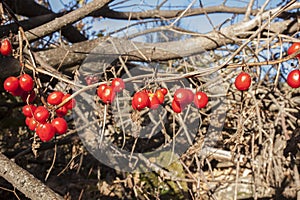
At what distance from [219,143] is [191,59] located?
2.15 feet

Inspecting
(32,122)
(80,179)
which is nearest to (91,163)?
(80,179)

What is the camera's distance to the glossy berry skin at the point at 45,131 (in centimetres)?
141

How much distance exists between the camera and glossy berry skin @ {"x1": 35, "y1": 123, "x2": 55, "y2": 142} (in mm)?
1414

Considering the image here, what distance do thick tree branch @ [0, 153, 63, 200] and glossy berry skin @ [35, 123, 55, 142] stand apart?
15 cm

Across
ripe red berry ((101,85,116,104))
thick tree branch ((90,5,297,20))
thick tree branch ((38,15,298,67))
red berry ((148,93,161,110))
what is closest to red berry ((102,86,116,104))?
ripe red berry ((101,85,116,104))

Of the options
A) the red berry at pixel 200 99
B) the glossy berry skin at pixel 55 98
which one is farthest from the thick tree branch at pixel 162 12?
the glossy berry skin at pixel 55 98

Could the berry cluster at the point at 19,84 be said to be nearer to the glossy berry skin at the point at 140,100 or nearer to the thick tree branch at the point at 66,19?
the glossy berry skin at the point at 140,100

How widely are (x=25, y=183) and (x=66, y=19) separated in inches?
39.6

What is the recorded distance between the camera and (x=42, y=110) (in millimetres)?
1402

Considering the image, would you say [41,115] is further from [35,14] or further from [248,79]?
[35,14]

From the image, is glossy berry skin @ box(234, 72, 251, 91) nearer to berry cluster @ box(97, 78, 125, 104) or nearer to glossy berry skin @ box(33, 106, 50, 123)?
berry cluster @ box(97, 78, 125, 104)

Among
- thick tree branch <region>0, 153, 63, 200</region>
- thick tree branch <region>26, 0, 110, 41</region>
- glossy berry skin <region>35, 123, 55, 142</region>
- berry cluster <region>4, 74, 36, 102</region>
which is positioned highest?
thick tree branch <region>26, 0, 110, 41</region>

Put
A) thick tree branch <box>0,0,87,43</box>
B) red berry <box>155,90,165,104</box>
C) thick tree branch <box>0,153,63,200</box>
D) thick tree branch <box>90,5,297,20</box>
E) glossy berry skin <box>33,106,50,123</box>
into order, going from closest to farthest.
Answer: thick tree branch <box>0,153,63,200</box> → glossy berry skin <box>33,106,50,123</box> → red berry <box>155,90,165,104</box> → thick tree branch <box>0,0,87,43</box> → thick tree branch <box>90,5,297,20</box>

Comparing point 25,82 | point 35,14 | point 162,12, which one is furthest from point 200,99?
point 35,14
